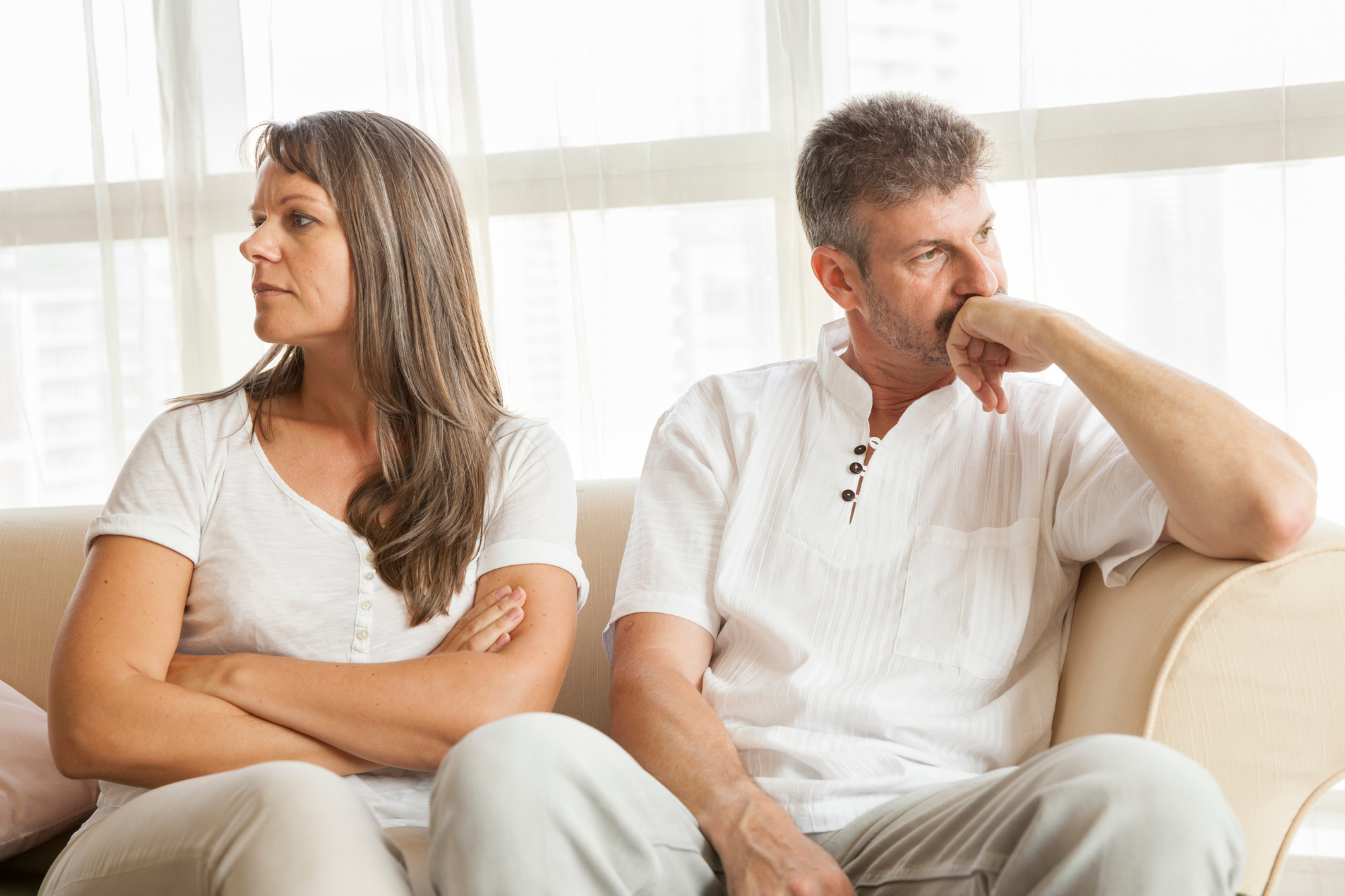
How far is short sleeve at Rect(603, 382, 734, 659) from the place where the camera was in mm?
1317

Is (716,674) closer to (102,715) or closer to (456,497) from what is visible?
(456,497)

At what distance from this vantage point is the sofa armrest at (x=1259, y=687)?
1.01 metres

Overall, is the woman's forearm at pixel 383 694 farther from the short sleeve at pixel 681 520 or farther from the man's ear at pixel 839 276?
the man's ear at pixel 839 276

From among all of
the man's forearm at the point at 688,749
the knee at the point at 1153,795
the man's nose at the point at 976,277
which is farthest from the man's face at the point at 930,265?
the knee at the point at 1153,795

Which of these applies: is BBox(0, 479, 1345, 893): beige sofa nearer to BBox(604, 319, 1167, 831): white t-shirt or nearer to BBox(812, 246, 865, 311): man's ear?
BBox(604, 319, 1167, 831): white t-shirt

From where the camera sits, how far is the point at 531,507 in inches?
52.2

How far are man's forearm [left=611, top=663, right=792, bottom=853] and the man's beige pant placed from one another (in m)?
0.08

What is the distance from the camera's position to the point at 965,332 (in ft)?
4.33

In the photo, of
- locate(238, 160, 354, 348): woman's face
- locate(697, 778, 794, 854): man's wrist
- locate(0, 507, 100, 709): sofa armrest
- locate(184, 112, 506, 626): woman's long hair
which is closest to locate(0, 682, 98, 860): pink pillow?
locate(0, 507, 100, 709): sofa armrest

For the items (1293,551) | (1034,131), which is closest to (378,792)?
(1293,551)

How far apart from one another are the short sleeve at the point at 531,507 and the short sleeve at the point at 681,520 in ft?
0.27

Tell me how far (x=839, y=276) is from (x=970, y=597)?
18.8 inches

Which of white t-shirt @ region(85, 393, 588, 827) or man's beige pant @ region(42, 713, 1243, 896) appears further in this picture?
white t-shirt @ region(85, 393, 588, 827)

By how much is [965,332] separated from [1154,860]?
719 mm
